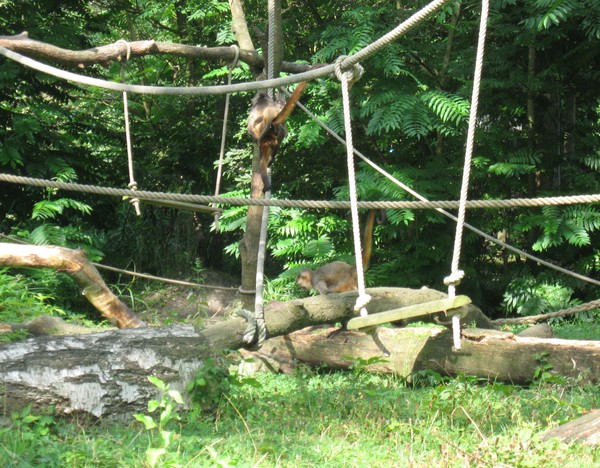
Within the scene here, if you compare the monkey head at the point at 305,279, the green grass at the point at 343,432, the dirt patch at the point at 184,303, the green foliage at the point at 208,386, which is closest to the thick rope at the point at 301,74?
the green foliage at the point at 208,386

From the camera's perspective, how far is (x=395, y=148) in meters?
8.45

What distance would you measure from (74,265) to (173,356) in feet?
4.72

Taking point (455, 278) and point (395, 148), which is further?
point (395, 148)

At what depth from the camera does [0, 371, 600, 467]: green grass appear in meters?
2.99

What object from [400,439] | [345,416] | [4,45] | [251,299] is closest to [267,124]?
[251,299]

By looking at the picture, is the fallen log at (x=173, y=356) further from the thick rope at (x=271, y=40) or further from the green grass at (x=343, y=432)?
the thick rope at (x=271, y=40)

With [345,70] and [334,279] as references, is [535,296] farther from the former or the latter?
[345,70]

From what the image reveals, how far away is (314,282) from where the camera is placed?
7320 mm

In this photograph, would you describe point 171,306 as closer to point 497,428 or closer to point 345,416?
point 345,416

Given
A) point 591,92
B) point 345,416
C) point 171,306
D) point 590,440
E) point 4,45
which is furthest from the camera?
point 171,306

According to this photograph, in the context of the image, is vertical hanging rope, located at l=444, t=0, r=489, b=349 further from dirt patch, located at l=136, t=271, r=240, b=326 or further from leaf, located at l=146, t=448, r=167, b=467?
dirt patch, located at l=136, t=271, r=240, b=326

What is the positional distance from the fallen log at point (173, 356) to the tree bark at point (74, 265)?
3.27 ft

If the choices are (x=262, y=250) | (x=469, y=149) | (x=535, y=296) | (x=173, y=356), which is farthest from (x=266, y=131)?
(x=535, y=296)

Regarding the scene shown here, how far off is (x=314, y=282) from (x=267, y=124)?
2.51 m
